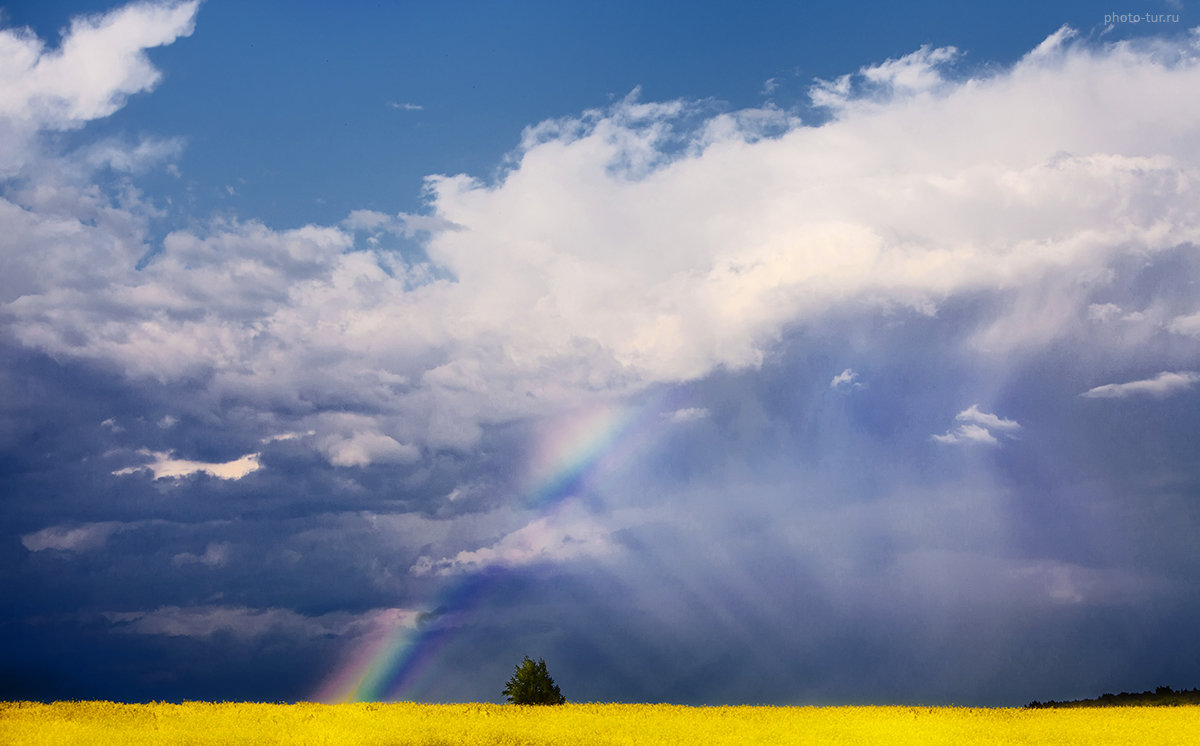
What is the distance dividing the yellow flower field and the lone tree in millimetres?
2437

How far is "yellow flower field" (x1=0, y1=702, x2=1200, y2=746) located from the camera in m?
32.8

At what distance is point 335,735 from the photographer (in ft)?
106

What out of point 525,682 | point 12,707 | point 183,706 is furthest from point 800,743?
point 12,707

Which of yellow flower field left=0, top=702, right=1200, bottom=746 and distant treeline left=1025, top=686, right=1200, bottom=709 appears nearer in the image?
yellow flower field left=0, top=702, right=1200, bottom=746

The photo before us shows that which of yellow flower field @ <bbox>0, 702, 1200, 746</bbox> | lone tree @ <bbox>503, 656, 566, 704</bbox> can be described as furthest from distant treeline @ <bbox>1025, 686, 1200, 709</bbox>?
lone tree @ <bbox>503, 656, 566, 704</bbox>

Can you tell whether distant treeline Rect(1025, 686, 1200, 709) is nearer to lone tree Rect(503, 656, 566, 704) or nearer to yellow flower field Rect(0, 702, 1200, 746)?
yellow flower field Rect(0, 702, 1200, 746)

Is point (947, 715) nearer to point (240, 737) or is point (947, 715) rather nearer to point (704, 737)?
point (704, 737)

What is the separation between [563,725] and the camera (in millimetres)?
36344

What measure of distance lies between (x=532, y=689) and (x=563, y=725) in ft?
20.7

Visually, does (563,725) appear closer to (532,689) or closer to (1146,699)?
(532,689)

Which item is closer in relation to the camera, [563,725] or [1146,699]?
[563,725]

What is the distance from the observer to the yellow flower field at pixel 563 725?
32.8 metres

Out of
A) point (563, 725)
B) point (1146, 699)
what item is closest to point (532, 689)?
point (563, 725)

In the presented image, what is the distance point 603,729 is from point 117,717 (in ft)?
58.1
